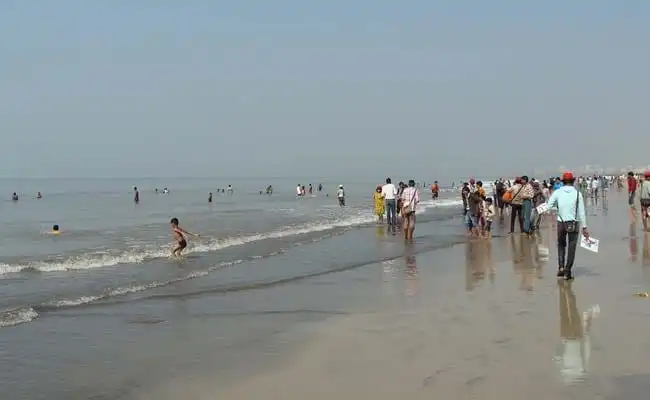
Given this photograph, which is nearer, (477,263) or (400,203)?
(477,263)

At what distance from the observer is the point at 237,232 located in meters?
24.3

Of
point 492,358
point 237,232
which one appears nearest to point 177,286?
point 492,358

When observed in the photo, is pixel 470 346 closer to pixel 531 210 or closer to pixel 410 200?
pixel 410 200

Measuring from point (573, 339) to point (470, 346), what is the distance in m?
1.04

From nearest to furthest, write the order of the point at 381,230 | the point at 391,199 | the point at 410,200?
the point at 410,200 → the point at 391,199 → the point at 381,230

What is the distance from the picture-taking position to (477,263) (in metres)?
12.7

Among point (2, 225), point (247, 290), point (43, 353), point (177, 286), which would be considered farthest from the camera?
point (2, 225)

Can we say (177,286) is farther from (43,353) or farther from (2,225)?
(2,225)

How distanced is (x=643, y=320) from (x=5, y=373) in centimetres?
663

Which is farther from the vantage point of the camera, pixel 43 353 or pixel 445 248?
pixel 445 248

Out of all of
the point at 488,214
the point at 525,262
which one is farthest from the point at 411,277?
the point at 488,214

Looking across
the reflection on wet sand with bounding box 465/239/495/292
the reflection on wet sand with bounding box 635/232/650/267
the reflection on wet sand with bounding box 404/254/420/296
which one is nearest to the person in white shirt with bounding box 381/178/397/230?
the reflection on wet sand with bounding box 465/239/495/292

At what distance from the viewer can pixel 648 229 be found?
18.0 metres

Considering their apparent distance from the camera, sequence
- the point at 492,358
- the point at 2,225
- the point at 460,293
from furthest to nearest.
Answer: the point at 2,225 < the point at 460,293 < the point at 492,358
